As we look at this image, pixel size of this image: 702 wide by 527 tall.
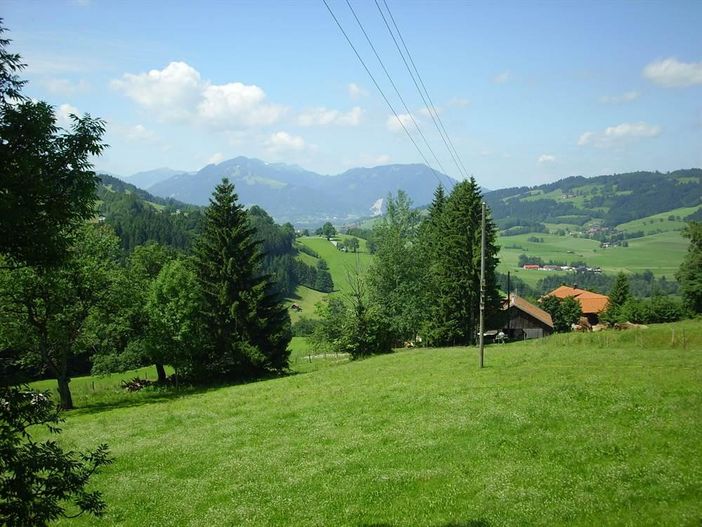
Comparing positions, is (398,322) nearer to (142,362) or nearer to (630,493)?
(142,362)

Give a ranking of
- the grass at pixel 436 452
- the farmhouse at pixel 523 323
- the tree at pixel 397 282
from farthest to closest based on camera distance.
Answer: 1. the farmhouse at pixel 523 323
2. the tree at pixel 397 282
3. the grass at pixel 436 452

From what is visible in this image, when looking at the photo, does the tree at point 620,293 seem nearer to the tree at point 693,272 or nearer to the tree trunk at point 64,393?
the tree at point 693,272

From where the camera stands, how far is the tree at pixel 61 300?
35219 mm

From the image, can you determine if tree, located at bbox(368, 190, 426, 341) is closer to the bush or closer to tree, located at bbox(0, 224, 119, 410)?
tree, located at bbox(0, 224, 119, 410)

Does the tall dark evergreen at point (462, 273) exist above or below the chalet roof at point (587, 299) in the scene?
above

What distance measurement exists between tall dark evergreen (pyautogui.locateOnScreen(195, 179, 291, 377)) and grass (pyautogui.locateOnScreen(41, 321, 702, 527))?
14889mm

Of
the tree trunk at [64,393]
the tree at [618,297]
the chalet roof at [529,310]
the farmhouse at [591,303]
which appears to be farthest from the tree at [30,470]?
the farmhouse at [591,303]

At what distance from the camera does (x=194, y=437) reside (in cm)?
2408

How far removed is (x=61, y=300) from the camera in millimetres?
37406

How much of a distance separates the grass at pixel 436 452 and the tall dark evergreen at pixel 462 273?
2684 cm

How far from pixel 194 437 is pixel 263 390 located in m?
11.7

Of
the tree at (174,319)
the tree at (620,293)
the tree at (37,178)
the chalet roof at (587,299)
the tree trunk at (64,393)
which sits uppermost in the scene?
the tree at (37,178)

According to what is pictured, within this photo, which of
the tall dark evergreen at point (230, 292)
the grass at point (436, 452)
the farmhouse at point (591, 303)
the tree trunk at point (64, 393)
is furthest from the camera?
the farmhouse at point (591, 303)

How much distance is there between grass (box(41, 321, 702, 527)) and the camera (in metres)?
13.8
